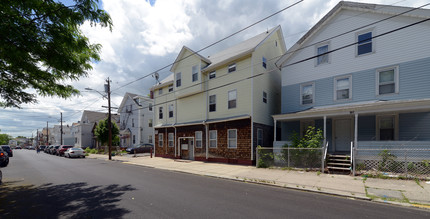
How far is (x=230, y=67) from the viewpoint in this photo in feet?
55.8

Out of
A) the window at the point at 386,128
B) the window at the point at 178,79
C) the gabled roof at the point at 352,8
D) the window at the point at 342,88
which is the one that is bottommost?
the window at the point at 386,128

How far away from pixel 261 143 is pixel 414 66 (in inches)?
398

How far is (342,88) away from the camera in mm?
13562

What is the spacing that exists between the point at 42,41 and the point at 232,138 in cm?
1297

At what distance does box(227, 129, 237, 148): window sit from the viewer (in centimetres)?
1602

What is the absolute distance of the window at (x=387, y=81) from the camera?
11.7 meters

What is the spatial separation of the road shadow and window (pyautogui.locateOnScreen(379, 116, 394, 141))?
557 inches

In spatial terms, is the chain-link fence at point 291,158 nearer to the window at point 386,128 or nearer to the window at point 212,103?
the window at point 386,128

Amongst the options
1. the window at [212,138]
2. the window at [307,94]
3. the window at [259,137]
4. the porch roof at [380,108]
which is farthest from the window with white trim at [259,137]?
the window at [307,94]

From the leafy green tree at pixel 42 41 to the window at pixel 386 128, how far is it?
15067 mm

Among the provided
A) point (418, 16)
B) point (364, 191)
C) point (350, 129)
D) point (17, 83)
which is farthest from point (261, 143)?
point (17, 83)

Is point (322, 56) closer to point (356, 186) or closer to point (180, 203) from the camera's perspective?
point (356, 186)

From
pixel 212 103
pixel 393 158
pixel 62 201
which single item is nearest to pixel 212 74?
pixel 212 103

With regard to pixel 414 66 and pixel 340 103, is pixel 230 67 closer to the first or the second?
pixel 340 103
